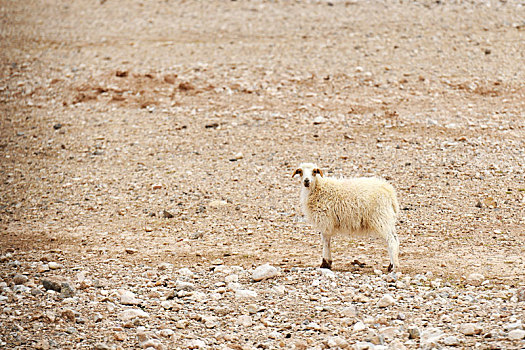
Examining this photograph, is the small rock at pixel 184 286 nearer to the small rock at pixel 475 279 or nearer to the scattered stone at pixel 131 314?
the scattered stone at pixel 131 314

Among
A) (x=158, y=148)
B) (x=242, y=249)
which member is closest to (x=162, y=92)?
(x=158, y=148)

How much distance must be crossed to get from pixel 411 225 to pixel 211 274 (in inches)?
138

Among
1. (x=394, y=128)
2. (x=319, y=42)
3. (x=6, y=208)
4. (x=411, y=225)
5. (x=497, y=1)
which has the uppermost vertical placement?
(x=497, y=1)

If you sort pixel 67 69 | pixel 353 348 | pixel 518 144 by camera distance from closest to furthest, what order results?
pixel 353 348 → pixel 518 144 → pixel 67 69

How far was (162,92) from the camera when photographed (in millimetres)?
16969

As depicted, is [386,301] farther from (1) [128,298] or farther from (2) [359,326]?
(1) [128,298]

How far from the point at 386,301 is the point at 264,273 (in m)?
1.74

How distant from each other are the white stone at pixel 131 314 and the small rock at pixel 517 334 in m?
4.06

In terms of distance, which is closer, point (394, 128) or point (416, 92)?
point (394, 128)

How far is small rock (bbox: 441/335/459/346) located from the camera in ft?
22.2

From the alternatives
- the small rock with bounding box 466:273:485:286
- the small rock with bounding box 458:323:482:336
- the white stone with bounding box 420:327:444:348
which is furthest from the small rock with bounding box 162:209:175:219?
the small rock with bounding box 458:323:482:336

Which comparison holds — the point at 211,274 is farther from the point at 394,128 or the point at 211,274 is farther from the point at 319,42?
the point at 319,42

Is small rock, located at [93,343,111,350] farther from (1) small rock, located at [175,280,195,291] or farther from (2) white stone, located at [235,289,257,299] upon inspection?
(2) white stone, located at [235,289,257,299]

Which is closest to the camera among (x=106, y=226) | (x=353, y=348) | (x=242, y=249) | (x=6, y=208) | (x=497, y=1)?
(x=353, y=348)
